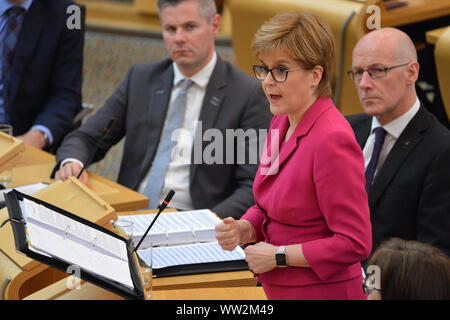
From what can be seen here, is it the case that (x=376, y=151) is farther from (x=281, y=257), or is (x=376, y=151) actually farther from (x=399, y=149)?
(x=281, y=257)

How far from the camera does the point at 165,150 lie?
263cm

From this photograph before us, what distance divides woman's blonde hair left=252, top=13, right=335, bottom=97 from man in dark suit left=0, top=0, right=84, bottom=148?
6.00 feet

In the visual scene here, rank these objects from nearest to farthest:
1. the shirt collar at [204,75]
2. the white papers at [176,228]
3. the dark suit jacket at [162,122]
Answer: the white papers at [176,228] → the dark suit jacket at [162,122] → the shirt collar at [204,75]

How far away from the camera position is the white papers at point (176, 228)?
1.92 m

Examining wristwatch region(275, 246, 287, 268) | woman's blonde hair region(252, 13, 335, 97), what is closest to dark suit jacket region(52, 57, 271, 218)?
wristwatch region(275, 246, 287, 268)

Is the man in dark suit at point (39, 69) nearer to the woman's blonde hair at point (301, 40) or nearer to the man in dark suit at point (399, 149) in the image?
the man in dark suit at point (399, 149)

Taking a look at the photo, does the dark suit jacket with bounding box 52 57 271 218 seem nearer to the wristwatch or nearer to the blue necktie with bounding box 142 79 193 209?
the blue necktie with bounding box 142 79 193 209

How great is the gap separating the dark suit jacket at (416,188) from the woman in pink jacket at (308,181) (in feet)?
1.95

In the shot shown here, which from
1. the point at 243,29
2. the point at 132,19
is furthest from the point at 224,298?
the point at 132,19

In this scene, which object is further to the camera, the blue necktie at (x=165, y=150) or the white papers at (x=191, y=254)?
the blue necktie at (x=165, y=150)

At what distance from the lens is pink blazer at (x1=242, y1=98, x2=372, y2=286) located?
1374mm

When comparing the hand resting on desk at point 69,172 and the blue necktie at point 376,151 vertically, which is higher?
the blue necktie at point 376,151

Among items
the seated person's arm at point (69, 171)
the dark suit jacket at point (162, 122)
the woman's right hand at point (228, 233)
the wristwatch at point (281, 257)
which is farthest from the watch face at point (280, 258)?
the seated person's arm at point (69, 171)

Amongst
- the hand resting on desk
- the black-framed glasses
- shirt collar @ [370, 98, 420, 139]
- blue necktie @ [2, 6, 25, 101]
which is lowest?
the hand resting on desk
